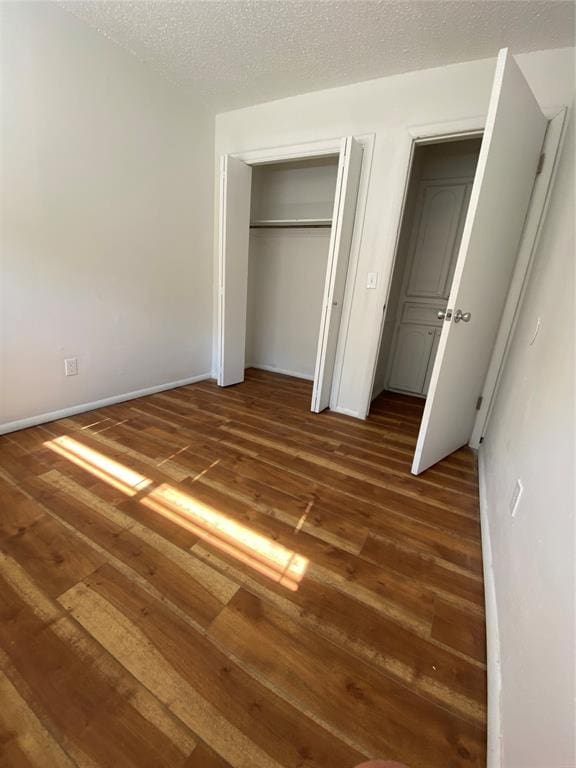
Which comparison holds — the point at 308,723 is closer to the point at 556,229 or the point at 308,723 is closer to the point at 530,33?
the point at 556,229

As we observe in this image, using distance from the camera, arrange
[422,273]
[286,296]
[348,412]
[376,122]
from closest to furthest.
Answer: [376,122] → [348,412] → [422,273] → [286,296]

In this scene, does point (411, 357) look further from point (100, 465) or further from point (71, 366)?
point (71, 366)

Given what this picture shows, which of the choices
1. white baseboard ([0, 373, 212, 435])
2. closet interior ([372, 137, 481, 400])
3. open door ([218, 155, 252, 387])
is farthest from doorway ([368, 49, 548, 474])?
white baseboard ([0, 373, 212, 435])

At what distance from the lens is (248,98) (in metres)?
2.64

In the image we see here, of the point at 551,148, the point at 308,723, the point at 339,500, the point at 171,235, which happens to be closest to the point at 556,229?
the point at 551,148

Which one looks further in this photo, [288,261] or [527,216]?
[288,261]

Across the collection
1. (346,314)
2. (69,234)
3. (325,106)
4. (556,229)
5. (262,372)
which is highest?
(325,106)

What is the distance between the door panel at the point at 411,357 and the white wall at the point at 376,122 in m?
1.03

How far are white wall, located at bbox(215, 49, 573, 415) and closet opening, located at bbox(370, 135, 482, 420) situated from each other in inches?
11.5

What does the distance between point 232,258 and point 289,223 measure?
2.67 ft

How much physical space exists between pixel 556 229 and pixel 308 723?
2346 mm

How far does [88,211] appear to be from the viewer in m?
2.22

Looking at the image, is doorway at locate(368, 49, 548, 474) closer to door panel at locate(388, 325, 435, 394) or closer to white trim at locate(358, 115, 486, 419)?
white trim at locate(358, 115, 486, 419)

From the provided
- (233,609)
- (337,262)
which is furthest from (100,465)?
(337,262)
